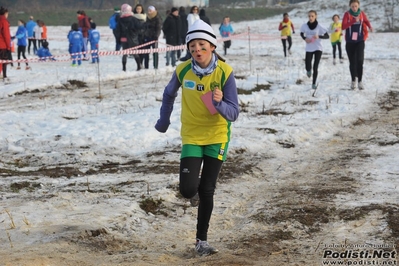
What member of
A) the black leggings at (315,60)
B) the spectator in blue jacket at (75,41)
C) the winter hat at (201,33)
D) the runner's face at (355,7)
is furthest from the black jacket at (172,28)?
the winter hat at (201,33)

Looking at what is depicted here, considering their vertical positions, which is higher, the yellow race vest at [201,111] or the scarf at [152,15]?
the scarf at [152,15]

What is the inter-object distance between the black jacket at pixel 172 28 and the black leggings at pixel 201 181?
615 inches

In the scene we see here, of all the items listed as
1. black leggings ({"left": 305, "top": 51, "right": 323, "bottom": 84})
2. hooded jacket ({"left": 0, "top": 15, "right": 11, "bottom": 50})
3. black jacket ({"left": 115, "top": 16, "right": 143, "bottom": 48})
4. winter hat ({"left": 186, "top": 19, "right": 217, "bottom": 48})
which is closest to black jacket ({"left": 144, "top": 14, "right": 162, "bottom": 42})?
black jacket ({"left": 115, "top": 16, "right": 143, "bottom": 48})

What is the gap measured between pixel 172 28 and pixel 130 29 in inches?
57.3

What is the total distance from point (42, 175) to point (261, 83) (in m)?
9.25

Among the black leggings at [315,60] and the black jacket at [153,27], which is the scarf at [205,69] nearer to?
the black leggings at [315,60]

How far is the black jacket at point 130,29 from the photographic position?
19.7m

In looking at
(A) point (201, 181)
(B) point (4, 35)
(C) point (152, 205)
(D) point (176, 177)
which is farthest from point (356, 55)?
(A) point (201, 181)

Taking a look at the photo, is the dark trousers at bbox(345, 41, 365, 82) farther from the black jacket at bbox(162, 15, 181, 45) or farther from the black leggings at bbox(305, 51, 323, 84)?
the black jacket at bbox(162, 15, 181, 45)

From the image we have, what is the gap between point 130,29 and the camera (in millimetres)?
19734

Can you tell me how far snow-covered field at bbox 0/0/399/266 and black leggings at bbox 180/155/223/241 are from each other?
0.40m

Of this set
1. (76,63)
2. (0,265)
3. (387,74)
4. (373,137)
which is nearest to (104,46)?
(76,63)

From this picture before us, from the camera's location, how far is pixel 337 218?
6.31m

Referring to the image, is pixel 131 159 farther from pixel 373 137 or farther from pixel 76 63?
pixel 76 63
